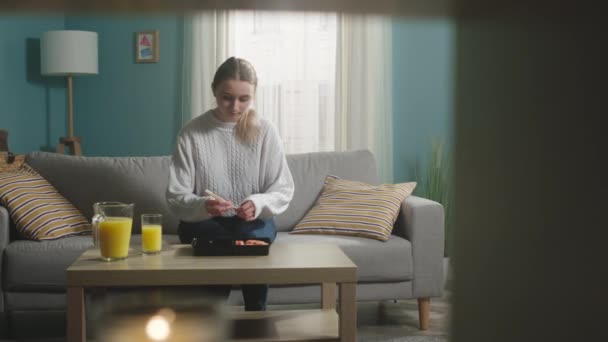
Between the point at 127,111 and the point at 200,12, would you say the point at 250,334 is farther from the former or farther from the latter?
the point at 127,111

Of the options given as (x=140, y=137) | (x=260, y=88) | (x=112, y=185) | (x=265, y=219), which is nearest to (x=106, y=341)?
(x=265, y=219)

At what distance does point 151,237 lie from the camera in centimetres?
203

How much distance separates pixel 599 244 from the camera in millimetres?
81

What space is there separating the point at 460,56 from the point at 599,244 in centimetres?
4

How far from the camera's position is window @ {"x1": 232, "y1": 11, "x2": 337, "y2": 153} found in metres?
4.35

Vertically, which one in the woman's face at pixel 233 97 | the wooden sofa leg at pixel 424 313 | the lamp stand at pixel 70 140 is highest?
the woman's face at pixel 233 97

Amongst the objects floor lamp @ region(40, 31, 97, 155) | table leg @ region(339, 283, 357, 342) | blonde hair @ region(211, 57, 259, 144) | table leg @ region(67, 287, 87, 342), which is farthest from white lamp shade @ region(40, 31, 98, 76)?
table leg @ region(339, 283, 357, 342)

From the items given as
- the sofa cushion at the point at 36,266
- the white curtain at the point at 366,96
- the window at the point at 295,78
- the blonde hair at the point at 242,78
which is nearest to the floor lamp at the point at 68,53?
the window at the point at 295,78

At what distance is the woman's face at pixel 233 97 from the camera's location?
229 centimetres

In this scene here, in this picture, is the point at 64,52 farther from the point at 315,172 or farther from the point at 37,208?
the point at 315,172

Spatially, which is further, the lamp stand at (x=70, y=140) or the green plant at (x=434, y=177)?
the lamp stand at (x=70, y=140)

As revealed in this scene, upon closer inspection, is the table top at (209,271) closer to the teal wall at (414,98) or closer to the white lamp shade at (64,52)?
the white lamp shade at (64,52)

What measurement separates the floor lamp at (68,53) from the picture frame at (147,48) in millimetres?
454

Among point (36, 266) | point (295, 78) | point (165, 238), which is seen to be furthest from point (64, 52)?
point (36, 266)
